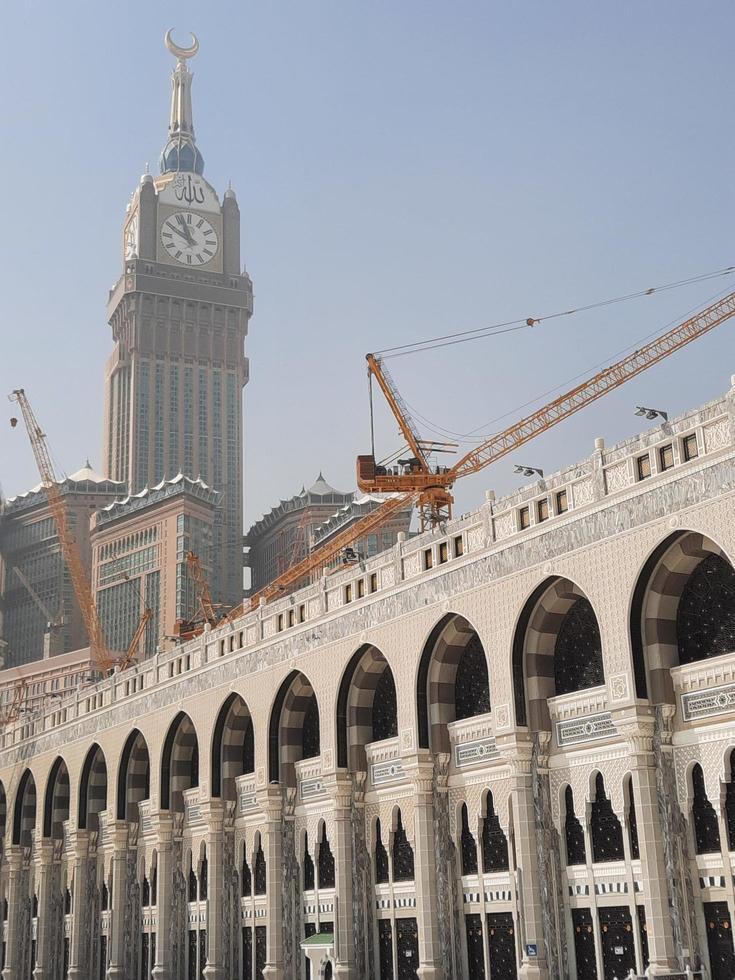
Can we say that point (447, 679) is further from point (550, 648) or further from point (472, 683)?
point (550, 648)

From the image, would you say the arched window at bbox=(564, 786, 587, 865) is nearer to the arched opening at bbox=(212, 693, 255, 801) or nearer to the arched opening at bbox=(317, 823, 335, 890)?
the arched opening at bbox=(317, 823, 335, 890)

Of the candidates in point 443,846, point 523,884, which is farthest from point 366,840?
point 523,884

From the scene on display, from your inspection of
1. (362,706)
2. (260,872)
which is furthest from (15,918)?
(362,706)

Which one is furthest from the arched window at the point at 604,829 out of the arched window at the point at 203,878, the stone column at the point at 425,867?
the arched window at the point at 203,878

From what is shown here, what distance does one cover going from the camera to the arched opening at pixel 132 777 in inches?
2501

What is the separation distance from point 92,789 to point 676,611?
145 ft

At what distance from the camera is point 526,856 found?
37125 mm

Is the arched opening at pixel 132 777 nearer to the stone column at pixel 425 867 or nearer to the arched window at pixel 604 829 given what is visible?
the stone column at pixel 425 867

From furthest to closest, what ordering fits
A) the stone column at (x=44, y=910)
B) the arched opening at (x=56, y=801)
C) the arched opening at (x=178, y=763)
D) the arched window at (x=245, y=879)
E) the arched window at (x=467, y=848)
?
the arched opening at (x=56, y=801) → the stone column at (x=44, y=910) → the arched opening at (x=178, y=763) → the arched window at (x=245, y=879) → the arched window at (x=467, y=848)

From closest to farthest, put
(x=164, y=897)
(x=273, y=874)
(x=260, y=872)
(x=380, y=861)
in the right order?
(x=380, y=861), (x=273, y=874), (x=260, y=872), (x=164, y=897)

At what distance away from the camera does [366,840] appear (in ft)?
151

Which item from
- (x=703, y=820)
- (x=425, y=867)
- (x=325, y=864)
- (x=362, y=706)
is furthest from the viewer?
(x=325, y=864)

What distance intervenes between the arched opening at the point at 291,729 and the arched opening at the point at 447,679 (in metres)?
9.10

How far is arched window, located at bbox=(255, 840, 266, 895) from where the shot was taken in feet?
171
